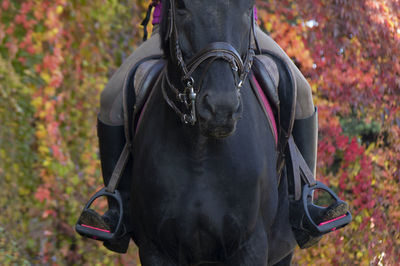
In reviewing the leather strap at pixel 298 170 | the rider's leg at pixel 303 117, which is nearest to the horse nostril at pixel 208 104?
the leather strap at pixel 298 170

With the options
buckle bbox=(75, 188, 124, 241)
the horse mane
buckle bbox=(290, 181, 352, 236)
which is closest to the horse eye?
the horse mane

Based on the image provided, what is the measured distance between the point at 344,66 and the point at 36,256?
13.6ft

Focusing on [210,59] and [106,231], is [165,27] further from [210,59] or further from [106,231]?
[106,231]

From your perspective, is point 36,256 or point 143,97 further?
point 36,256

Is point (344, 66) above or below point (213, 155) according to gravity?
below

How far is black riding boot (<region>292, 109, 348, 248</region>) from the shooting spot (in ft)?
14.9

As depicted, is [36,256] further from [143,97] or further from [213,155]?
[213,155]

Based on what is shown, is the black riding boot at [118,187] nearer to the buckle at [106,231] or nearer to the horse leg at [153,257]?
the buckle at [106,231]

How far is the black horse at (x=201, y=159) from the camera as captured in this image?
3.38 m

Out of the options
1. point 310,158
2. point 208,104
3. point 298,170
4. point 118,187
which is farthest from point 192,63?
point 310,158

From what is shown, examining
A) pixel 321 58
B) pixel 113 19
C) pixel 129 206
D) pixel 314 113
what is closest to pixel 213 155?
pixel 129 206

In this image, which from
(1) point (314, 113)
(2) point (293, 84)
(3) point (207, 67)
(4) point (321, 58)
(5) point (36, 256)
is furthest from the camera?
(4) point (321, 58)

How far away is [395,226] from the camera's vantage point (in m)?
9.10

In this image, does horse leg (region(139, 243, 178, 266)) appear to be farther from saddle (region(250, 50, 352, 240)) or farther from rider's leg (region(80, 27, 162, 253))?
saddle (region(250, 50, 352, 240))
